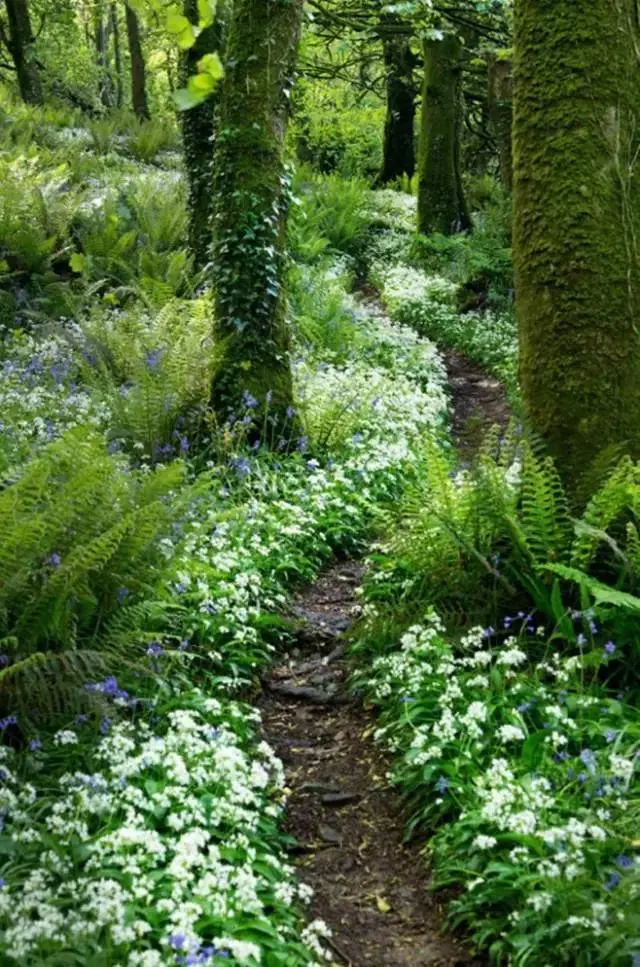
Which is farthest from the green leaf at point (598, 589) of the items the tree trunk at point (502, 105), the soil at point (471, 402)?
the tree trunk at point (502, 105)

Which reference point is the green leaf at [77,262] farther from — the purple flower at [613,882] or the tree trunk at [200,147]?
the purple flower at [613,882]

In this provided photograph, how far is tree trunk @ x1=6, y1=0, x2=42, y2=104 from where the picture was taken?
16.6 m

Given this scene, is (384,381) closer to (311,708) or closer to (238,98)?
(238,98)

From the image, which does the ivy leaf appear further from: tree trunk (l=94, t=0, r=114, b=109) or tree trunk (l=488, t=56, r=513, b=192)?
tree trunk (l=94, t=0, r=114, b=109)

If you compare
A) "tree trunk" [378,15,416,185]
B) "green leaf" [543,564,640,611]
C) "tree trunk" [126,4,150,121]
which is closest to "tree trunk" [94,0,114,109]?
"tree trunk" [126,4,150,121]

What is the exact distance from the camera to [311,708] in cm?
470

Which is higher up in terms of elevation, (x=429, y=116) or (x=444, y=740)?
(x=429, y=116)

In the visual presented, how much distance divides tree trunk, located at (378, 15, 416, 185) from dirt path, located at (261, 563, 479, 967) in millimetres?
17296

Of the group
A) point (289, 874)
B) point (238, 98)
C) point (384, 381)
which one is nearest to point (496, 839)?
point (289, 874)

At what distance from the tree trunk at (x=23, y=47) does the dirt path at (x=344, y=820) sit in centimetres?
1543

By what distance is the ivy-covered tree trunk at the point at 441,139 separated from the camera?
1557cm

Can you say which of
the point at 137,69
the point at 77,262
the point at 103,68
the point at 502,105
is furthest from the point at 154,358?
the point at 103,68

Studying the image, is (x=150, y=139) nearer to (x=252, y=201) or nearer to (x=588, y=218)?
(x=252, y=201)

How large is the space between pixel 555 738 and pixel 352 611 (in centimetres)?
215
